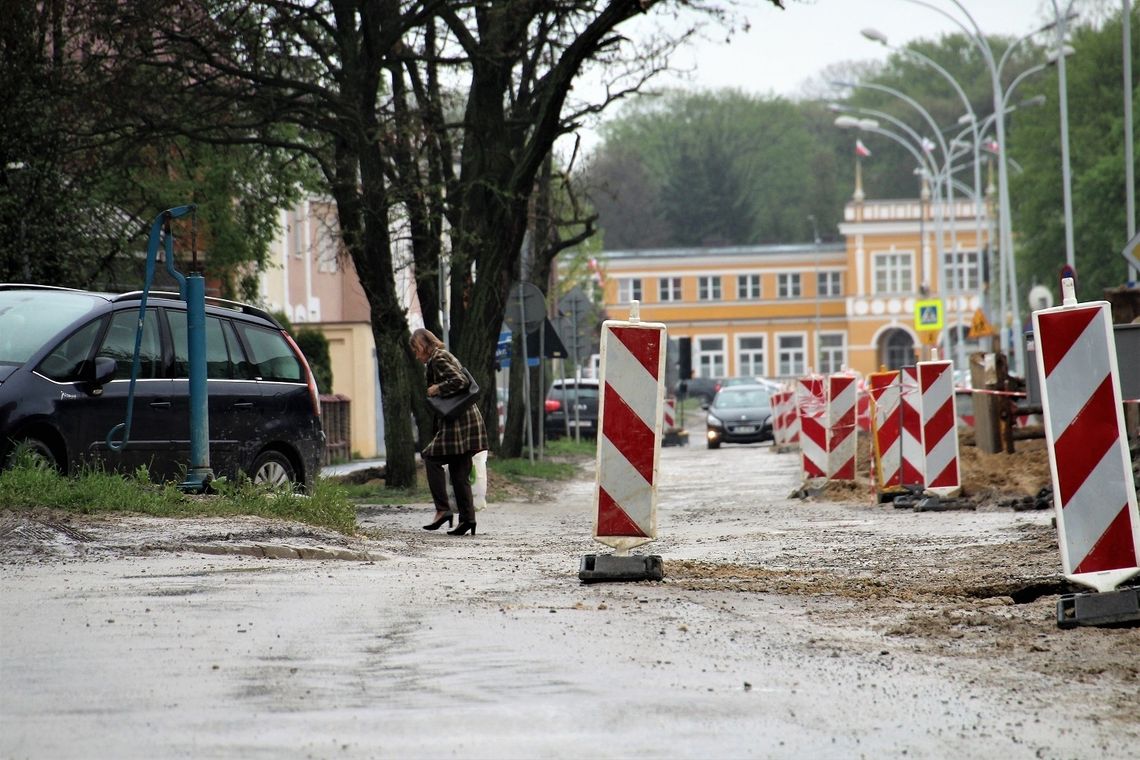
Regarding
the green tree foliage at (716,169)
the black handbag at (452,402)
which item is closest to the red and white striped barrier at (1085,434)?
the black handbag at (452,402)

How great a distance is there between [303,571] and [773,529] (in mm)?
6125

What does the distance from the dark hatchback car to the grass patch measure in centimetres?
39

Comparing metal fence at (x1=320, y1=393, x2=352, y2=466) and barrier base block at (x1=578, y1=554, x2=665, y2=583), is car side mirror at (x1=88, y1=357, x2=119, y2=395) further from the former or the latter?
metal fence at (x1=320, y1=393, x2=352, y2=466)

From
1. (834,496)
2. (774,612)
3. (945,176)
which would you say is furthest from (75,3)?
(945,176)

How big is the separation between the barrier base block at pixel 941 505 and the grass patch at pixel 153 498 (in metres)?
6.06

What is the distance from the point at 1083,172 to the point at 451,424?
50239 millimetres

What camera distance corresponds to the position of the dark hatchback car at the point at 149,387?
42.0 ft

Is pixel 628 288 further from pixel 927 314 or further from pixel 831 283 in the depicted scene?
pixel 927 314

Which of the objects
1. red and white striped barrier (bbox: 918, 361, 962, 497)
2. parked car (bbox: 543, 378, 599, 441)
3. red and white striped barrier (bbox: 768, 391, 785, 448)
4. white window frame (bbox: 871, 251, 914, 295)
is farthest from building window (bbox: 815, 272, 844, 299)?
red and white striped barrier (bbox: 918, 361, 962, 497)

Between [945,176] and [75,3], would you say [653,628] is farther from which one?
[945,176]

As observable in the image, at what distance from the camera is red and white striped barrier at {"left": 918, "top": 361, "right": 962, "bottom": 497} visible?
17188mm

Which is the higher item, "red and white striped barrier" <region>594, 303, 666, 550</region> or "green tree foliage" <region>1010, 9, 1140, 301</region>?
"green tree foliage" <region>1010, 9, 1140, 301</region>

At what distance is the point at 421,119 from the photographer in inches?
856

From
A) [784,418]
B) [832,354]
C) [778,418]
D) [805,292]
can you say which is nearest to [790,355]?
[832,354]
